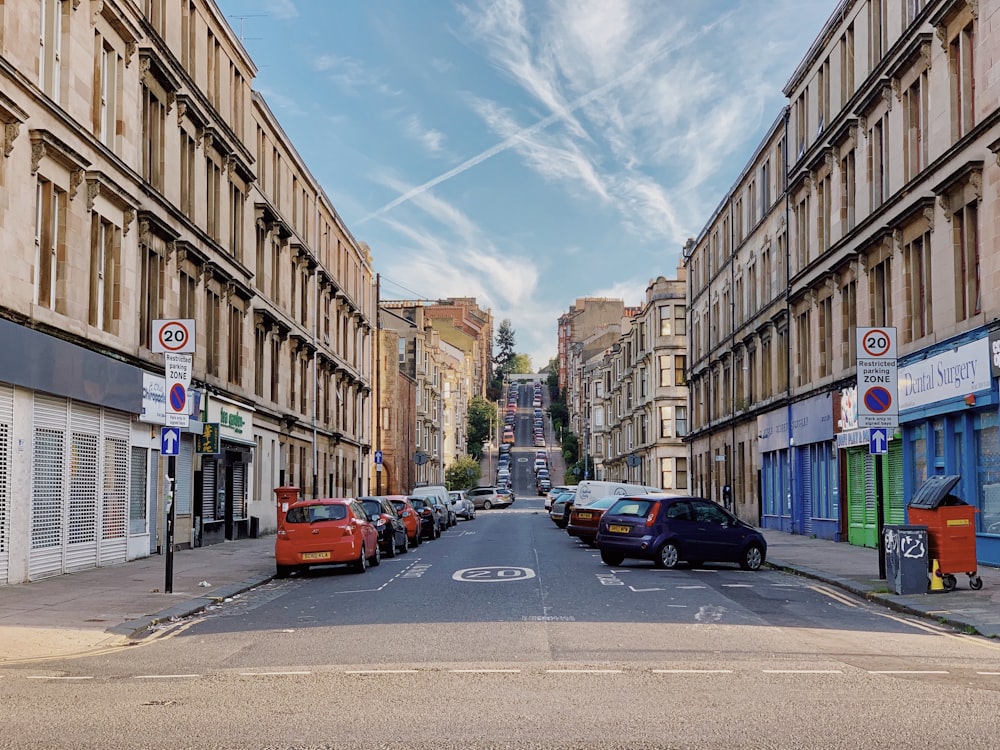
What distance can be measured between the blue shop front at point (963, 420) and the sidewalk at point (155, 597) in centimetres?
162

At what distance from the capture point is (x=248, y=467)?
36.9 m

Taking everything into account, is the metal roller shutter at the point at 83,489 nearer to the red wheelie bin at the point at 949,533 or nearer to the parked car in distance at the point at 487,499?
the red wheelie bin at the point at 949,533

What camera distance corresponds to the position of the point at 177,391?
705 inches

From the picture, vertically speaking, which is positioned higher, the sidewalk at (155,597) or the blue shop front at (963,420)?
the blue shop front at (963,420)

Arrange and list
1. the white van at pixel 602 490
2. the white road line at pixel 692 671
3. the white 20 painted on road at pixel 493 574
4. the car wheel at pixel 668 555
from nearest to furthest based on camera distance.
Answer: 1. the white road line at pixel 692 671
2. the white 20 painted on road at pixel 493 574
3. the car wheel at pixel 668 555
4. the white van at pixel 602 490

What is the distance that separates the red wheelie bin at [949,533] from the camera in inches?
663

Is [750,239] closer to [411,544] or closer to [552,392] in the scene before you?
[411,544]

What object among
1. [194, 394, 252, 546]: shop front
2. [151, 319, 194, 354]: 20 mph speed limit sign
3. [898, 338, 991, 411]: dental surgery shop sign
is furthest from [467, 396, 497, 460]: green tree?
[151, 319, 194, 354]: 20 mph speed limit sign

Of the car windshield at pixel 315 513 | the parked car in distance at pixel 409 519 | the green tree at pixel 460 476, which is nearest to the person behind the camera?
the car windshield at pixel 315 513

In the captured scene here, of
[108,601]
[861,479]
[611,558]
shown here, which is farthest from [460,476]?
[108,601]

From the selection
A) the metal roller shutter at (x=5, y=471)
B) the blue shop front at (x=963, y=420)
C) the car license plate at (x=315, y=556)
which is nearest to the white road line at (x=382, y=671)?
Answer: the metal roller shutter at (x=5, y=471)

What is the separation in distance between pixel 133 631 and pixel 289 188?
33.4 meters

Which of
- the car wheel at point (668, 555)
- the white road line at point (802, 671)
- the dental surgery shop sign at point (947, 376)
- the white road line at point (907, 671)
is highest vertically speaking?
the dental surgery shop sign at point (947, 376)

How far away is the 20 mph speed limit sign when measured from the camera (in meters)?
17.9
